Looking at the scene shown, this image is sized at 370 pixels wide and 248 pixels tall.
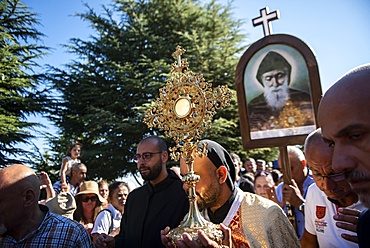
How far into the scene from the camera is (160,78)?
13.9 meters

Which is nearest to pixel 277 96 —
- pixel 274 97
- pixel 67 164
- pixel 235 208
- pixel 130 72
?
pixel 274 97

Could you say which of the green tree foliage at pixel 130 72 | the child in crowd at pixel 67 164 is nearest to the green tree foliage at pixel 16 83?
the green tree foliage at pixel 130 72

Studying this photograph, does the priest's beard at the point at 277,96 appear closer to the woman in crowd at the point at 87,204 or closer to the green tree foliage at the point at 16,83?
the woman in crowd at the point at 87,204

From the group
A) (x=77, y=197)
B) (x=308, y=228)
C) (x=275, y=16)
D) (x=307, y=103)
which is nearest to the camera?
(x=308, y=228)

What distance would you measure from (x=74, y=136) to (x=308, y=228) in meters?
13.0

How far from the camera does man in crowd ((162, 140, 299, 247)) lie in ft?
7.86

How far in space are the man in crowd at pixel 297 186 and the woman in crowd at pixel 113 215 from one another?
6.90 feet

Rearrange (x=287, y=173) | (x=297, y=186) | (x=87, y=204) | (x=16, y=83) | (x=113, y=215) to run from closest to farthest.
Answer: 1. (x=287, y=173)
2. (x=297, y=186)
3. (x=113, y=215)
4. (x=87, y=204)
5. (x=16, y=83)

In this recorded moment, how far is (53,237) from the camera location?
2482mm

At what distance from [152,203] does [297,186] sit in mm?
1849

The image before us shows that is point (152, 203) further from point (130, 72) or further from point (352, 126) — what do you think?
point (130, 72)

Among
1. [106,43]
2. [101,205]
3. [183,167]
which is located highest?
[106,43]

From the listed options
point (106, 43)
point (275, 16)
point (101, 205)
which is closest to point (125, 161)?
point (106, 43)

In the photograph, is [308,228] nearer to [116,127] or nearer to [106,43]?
[116,127]
